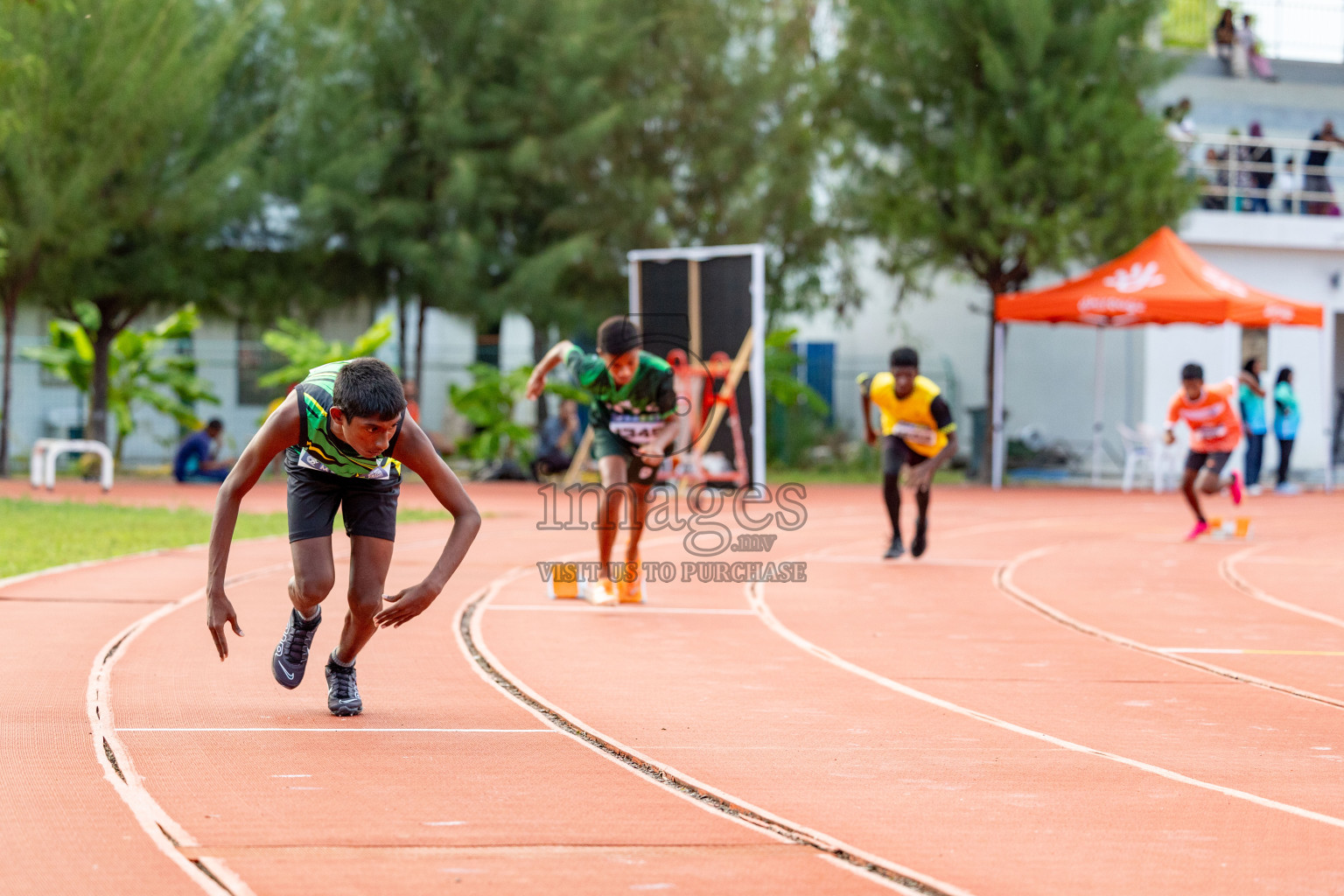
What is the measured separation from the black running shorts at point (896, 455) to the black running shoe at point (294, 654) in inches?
300

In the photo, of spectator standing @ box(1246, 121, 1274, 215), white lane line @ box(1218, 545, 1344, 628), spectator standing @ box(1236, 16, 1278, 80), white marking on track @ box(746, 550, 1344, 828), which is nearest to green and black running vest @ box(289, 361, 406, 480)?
white marking on track @ box(746, 550, 1344, 828)

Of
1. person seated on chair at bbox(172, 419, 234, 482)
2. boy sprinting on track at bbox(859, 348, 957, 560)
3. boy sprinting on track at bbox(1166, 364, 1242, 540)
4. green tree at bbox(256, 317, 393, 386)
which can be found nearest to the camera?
boy sprinting on track at bbox(859, 348, 957, 560)

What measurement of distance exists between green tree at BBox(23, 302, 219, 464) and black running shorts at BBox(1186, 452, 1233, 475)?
16.2 meters

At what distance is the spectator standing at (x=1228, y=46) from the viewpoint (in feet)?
101

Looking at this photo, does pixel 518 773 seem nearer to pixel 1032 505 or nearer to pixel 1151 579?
pixel 1151 579

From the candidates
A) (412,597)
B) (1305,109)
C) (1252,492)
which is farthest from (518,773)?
A: (1305,109)

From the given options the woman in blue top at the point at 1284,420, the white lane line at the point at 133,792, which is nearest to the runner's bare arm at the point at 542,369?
the white lane line at the point at 133,792

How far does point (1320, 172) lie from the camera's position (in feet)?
97.9

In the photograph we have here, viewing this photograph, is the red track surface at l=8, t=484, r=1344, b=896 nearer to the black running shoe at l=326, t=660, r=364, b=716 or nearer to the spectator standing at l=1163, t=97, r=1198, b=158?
the black running shoe at l=326, t=660, r=364, b=716

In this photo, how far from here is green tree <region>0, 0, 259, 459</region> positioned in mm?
22141

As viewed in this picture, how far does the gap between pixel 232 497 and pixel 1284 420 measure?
Answer: 73.0ft

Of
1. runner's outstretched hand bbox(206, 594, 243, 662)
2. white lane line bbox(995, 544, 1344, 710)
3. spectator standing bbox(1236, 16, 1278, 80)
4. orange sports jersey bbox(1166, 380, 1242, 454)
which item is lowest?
white lane line bbox(995, 544, 1344, 710)

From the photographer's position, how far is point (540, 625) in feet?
30.5

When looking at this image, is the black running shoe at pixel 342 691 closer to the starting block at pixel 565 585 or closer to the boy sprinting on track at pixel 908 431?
the starting block at pixel 565 585
